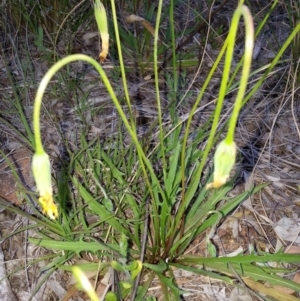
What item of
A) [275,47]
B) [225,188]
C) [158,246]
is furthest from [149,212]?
[275,47]

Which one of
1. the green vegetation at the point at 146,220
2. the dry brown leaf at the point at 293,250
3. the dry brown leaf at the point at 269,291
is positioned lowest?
the dry brown leaf at the point at 293,250

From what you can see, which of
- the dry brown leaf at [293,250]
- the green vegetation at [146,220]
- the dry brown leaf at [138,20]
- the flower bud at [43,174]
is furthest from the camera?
the dry brown leaf at [293,250]

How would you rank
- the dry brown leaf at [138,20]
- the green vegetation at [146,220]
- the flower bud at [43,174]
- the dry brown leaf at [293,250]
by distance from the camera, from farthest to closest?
1. the dry brown leaf at [293,250]
2. the green vegetation at [146,220]
3. the dry brown leaf at [138,20]
4. the flower bud at [43,174]

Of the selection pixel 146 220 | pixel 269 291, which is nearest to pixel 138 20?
pixel 146 220

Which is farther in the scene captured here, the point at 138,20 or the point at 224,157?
the point at 138,20

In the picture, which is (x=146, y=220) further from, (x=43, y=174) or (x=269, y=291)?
(x=43, y=174)

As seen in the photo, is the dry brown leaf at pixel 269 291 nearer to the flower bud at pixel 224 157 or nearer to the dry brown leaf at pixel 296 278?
the dry brown leaf at pixel 296 278

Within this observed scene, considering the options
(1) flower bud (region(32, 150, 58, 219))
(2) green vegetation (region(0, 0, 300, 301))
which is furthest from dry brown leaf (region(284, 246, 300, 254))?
(1) flower bud (region(32, 150, 58, 219))

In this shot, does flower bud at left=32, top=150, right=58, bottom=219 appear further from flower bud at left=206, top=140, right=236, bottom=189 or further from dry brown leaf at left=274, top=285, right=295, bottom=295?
dry brown leaf at left=274, top=285, right=295, bottom=295

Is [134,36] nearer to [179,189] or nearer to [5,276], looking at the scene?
[179,189]

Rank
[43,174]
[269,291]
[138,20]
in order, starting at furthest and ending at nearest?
[269,291]
[138,20]
[43,174]

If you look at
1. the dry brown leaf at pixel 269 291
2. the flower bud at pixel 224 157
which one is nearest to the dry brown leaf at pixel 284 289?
the dry brown leaf at pixel 269 291
